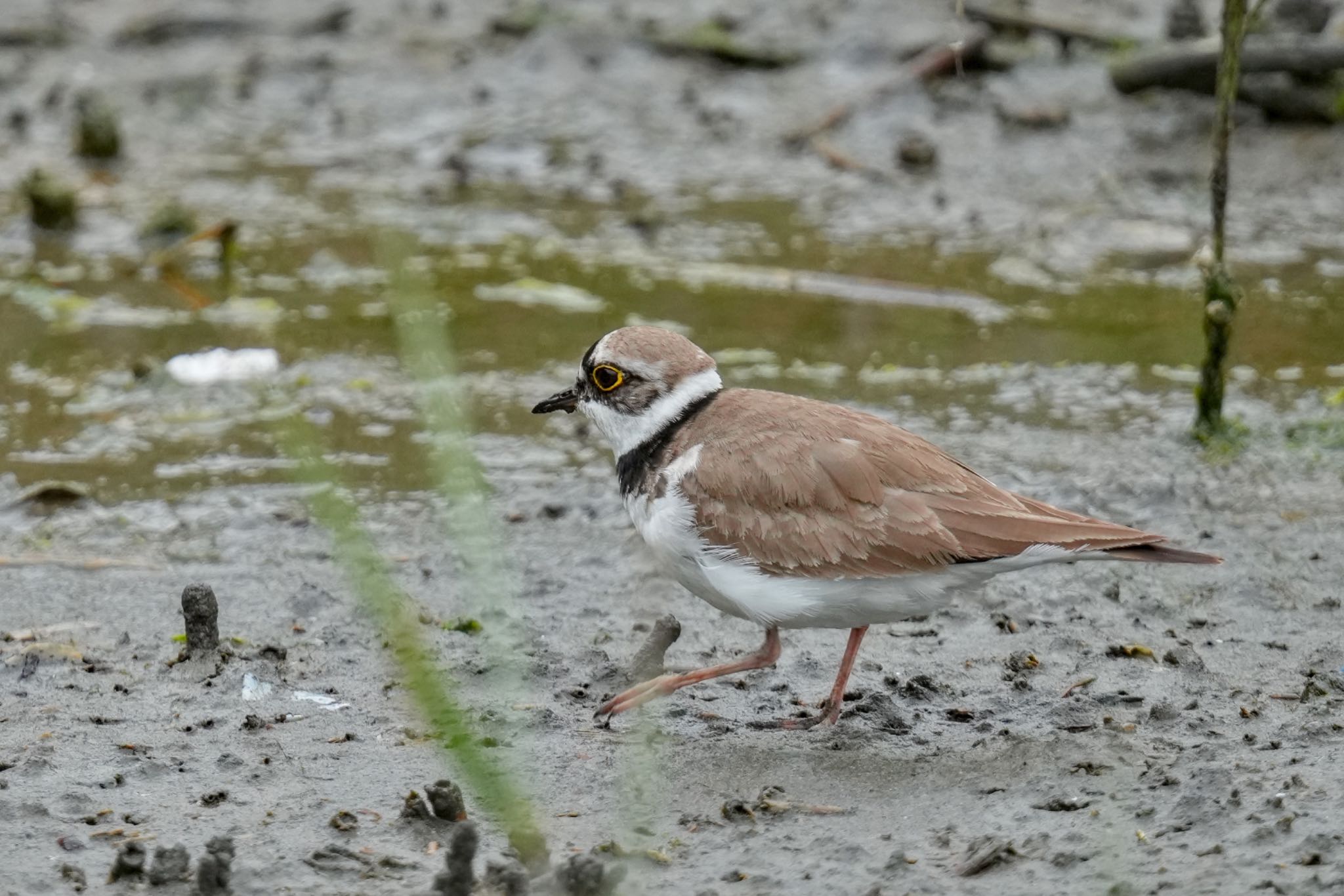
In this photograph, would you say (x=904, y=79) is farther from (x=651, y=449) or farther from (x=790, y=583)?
(x=790, y=583)

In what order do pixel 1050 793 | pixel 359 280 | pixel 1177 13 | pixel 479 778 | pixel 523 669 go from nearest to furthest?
pixel 479 778 < pixel 1050 793 < pixel 523 669 < pixel 359 280 < pixel 1177 13

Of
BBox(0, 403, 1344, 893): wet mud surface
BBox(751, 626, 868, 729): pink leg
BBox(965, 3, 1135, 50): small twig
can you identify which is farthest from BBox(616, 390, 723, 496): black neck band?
BBox(965, 3, 1135, 50): small twig

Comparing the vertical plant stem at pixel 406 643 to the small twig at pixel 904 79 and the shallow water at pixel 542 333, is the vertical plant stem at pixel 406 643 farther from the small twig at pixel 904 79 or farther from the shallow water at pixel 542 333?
the small twig at pixel 904 79

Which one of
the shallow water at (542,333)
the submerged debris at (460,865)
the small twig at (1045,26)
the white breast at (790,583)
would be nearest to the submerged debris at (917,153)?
Result: the shallow water at (542,333)

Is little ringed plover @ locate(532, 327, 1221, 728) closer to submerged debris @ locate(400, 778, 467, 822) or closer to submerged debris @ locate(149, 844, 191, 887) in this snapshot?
submerged debris @ locate(400, 778, 467, 822)

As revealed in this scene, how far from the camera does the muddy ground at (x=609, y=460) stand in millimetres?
4457

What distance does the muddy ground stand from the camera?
14.6 ft

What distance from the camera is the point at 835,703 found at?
5.05 meters

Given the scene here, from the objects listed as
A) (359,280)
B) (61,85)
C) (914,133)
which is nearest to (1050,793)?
(359,280)

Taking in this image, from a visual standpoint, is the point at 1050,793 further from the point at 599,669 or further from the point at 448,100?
the point at 448,100

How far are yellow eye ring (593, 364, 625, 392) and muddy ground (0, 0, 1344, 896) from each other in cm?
90

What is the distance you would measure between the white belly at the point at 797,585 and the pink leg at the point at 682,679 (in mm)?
186

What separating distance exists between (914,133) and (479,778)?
8.73 metres

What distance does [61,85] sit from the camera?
39.5ft
